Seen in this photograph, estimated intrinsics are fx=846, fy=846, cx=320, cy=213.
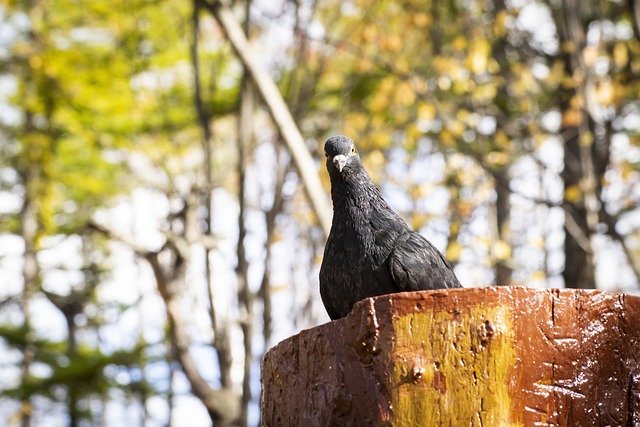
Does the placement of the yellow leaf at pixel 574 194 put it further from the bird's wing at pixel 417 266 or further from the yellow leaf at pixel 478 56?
the bird's wing at pixel 417 266

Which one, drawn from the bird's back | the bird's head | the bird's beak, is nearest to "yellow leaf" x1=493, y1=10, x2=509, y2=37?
the bird's head

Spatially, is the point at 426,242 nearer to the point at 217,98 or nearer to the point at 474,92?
the point at 474,92

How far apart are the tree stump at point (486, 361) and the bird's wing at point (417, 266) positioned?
21.8 inches

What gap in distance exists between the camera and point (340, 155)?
12.0 feet

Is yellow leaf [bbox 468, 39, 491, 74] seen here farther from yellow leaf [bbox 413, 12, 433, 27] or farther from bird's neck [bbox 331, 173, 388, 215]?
bird's neck [bbox 331, 173, 388, 215]

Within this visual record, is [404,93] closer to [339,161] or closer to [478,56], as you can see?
[478,56]

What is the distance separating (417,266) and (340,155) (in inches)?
26.8

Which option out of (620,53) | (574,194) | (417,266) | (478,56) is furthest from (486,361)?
(620,53)

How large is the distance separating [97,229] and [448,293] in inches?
214

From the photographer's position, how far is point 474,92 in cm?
920

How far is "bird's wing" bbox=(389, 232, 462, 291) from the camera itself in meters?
3.20

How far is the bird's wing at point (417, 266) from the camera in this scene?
10.5 feet

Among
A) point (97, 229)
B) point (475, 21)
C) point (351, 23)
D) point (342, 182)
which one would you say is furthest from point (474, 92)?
point (342, 182)

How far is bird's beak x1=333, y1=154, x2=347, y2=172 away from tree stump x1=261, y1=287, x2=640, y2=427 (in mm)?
1066
